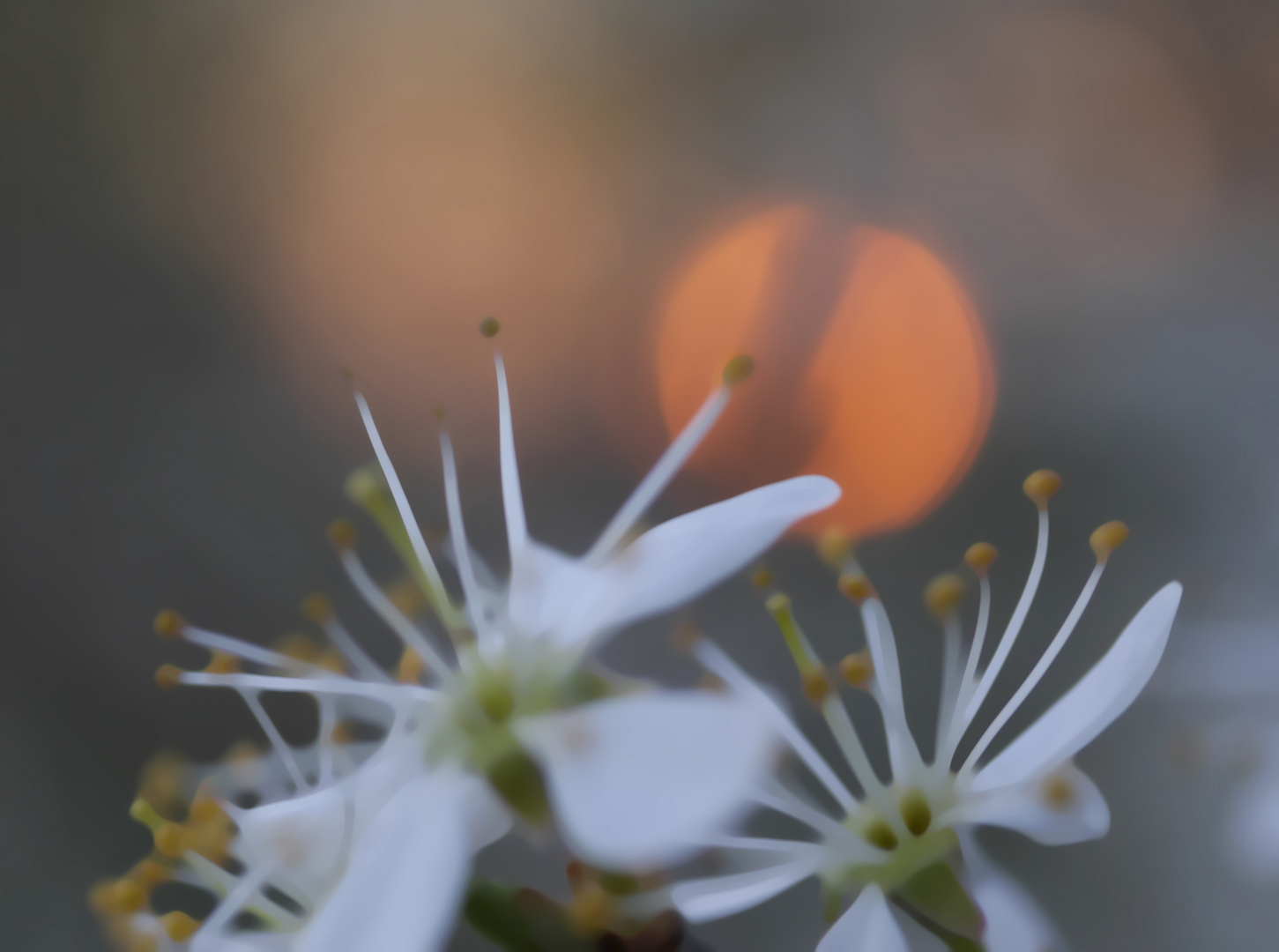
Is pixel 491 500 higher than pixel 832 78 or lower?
lower

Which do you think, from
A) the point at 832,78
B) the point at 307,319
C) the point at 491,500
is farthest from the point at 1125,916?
the point at 307,319

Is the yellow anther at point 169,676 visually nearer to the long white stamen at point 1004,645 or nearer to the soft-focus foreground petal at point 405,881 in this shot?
the soft-focus foreground petal at point 405,881

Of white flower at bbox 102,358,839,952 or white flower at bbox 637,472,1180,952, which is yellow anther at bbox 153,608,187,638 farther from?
white flower at bbox 637,472,1180,952

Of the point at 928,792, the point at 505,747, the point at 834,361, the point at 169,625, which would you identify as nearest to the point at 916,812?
the point at 928,792

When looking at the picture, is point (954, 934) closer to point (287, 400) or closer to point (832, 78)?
point (287, 400)

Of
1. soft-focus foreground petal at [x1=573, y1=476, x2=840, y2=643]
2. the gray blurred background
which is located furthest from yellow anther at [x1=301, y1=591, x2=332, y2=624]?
the gray blurred background

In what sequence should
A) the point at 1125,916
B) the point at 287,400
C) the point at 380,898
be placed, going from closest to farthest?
the point at 380,898, the point at 1125,916, the point at 287,400

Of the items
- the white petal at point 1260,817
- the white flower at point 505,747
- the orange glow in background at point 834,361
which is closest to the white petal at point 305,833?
the white flower at point 505,747
